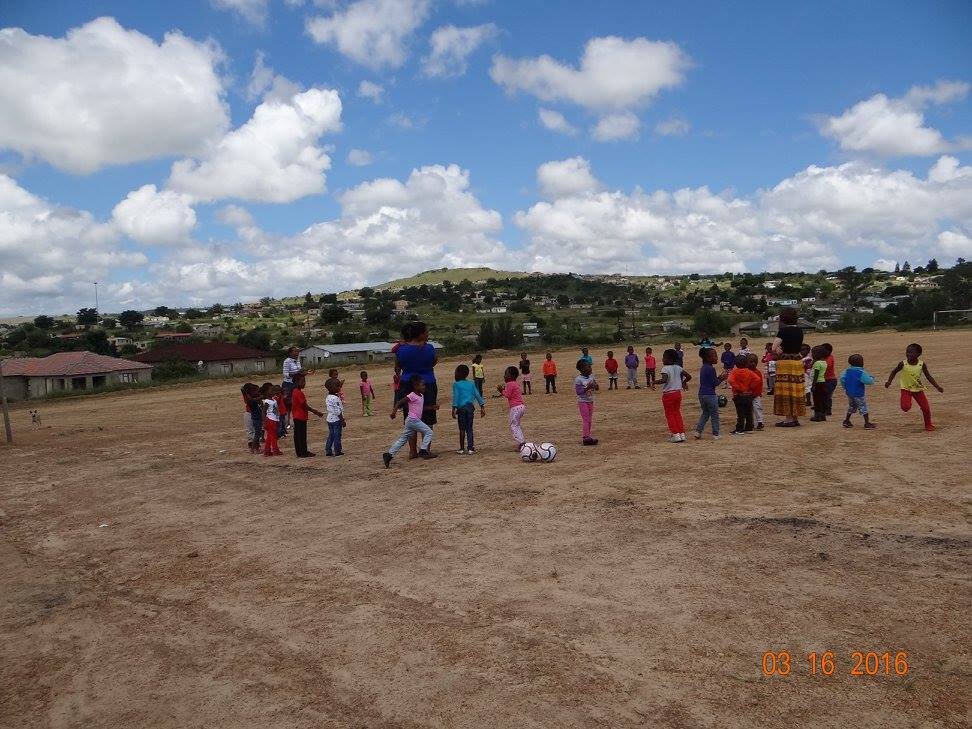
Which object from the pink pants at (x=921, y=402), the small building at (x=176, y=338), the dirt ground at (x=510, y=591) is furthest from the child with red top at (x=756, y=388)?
the small building at (x=176, y=338)

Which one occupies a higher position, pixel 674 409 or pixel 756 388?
pixel 756 388

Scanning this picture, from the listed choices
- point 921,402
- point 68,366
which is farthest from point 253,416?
point 68,366

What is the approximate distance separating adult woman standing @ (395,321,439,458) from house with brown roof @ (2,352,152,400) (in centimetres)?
3729

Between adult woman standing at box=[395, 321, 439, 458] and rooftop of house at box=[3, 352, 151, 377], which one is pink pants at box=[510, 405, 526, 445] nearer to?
adult woman standing at box=[395, 321, 439, 458]

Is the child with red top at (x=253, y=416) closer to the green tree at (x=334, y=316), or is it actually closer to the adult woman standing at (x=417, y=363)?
the adult woman standing at (x=417, y=363)

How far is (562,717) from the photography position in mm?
3893

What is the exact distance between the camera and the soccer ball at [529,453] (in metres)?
10.4

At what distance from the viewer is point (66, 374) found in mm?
45656

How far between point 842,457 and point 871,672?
5.87m

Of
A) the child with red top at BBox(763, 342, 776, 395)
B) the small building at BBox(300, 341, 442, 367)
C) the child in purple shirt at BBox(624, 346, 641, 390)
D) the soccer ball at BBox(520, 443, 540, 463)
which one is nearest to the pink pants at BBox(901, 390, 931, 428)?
the child with red top at BBox(763, 342, 776, 395)

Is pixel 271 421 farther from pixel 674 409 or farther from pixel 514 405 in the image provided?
pixel 674 409

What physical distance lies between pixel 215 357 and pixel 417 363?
49.1m

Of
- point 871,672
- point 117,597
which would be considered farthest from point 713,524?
point 117,597

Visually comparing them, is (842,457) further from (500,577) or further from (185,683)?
(185,683)
